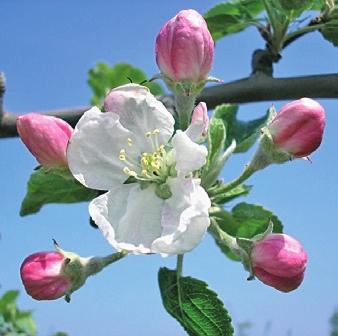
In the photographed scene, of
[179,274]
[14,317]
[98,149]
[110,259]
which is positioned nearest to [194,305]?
[179,274]

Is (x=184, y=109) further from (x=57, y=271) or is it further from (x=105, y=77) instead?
(x=105, y=77)

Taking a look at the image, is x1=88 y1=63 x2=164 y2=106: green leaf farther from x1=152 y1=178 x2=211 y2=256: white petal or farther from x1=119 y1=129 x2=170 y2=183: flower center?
x1=152 y1=178 x2=211 y2=256: white petal

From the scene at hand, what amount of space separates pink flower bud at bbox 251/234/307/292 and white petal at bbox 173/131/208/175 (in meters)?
0.23

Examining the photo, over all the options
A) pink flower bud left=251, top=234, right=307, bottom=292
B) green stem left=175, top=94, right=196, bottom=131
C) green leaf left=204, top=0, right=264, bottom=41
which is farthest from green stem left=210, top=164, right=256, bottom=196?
green leaf left=204, top=0, right=264, bottom=41

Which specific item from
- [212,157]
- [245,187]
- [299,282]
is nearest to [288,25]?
[245,187]

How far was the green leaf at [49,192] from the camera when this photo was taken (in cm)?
271

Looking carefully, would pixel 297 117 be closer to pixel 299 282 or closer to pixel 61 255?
pixel 299 282

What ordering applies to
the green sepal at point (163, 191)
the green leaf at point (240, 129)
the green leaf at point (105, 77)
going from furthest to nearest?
1. the green leaf at point (105, 77)
2. the green leaf at point (240, 129)
3. the green sepal at point (163, 191)

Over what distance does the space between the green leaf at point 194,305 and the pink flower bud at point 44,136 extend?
47 centimetres

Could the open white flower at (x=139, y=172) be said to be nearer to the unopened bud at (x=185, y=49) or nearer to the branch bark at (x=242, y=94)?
the unopened bud at (x=185, y=49)

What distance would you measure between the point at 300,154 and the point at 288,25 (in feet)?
3.05

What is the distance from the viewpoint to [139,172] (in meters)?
2.22

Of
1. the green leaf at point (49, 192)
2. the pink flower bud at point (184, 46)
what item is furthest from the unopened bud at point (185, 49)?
the green leaf at point (49, 192)

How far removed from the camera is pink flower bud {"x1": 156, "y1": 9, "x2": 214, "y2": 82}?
80.3 inches
